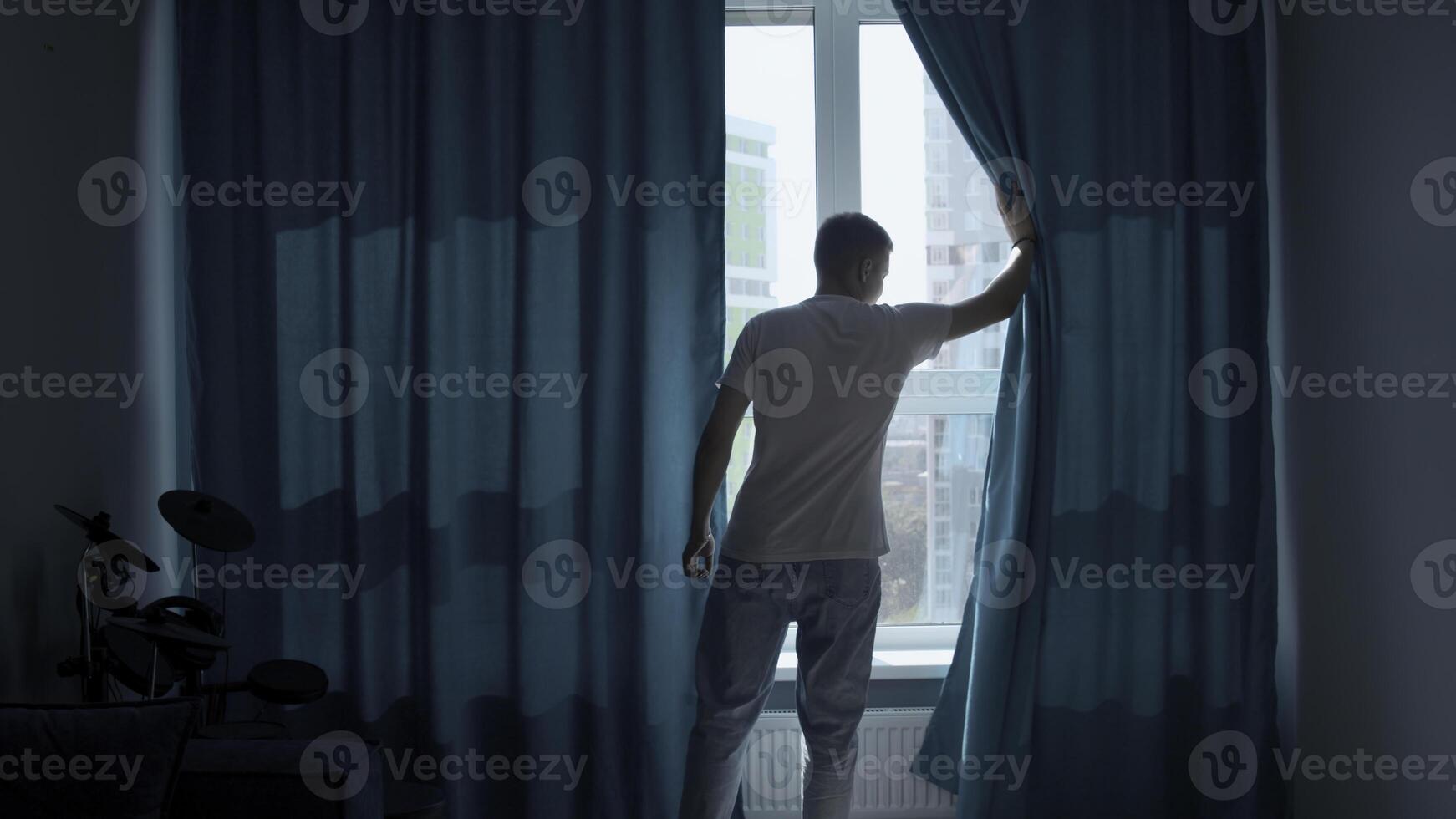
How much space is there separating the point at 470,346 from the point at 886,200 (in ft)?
4.06

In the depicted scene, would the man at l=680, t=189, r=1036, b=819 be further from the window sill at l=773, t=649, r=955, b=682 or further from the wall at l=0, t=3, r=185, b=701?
the wall at l=0, t=3, r=185, b=701

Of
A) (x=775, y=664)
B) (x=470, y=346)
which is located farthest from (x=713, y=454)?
(x=470, y=346)

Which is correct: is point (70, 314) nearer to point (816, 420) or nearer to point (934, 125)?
point (816, 420)

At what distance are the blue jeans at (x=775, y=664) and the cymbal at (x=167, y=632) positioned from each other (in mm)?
967

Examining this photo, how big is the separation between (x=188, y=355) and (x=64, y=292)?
0.36 meters

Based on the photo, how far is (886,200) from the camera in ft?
9.27

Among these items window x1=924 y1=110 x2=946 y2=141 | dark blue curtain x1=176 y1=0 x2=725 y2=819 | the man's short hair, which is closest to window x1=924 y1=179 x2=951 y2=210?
window x1=924 y1=110 x2=946 y2=141

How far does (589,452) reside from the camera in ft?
8.32

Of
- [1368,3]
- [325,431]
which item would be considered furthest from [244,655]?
[1368,3]

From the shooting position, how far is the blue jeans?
78.9 inches

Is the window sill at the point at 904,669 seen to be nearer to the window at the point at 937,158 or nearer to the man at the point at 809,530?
the man at the point at 809,530

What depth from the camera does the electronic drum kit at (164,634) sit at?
1.88 metres

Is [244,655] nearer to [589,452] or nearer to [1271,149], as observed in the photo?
[589,452]

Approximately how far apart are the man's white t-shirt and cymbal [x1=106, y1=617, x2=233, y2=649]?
1042mm
